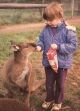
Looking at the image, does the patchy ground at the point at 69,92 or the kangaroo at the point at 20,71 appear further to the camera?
the patchy ground at the point at 69,92

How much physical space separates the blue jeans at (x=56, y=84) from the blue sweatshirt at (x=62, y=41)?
0.15 metres

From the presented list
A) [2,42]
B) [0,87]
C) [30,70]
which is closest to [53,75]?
[30,70]

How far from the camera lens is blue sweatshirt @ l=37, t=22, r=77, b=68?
19.6ft

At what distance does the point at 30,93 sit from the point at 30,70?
0.64m

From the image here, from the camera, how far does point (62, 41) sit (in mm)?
6109

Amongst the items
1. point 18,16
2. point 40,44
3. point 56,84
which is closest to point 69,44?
point 40,44

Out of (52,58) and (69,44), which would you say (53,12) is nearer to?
Result: (69,44)

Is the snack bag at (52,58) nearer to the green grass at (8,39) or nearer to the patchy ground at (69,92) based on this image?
the patchy ground at (69,92)

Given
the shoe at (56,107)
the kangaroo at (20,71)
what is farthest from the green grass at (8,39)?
the shoe at (56,107)

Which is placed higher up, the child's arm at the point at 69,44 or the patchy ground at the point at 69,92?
the child's arm at the point at 69,44

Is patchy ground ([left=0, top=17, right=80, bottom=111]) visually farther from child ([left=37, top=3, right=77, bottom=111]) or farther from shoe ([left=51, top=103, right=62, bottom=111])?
child ([left=37, top=3, right=77, bottom=111])

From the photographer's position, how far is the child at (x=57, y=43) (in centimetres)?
592

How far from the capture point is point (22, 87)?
646cm

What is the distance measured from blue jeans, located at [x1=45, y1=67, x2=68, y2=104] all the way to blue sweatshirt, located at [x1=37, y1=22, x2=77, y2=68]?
0.15m
